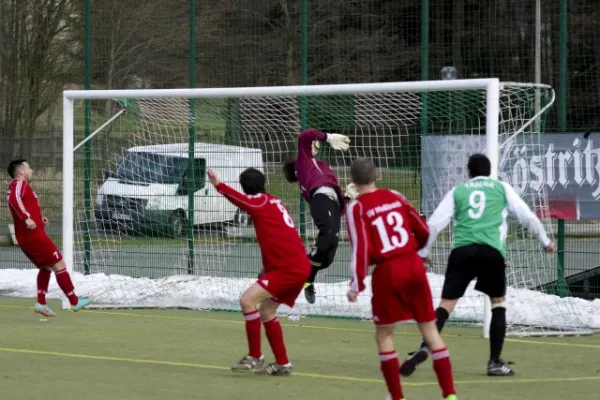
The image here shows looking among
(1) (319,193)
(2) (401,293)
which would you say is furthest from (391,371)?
(1) (319,193)

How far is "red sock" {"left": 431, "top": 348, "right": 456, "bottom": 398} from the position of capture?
7684 mm

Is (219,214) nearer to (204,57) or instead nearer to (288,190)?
(288,190)

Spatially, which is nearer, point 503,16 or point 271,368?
point 271,368

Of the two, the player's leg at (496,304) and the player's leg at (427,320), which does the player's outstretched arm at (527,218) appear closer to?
the player's leg at (496,304)

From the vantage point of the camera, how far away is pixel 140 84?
55.6 feet

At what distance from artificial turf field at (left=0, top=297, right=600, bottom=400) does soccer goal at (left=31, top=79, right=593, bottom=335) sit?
0.94 metres

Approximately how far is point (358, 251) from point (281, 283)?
5.38ft

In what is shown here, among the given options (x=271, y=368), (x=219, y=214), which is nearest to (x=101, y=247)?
(x=219, y=214)

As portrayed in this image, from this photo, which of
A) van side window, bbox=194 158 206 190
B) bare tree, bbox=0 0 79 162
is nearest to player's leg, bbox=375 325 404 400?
van side window, bbox=194 158 206 190

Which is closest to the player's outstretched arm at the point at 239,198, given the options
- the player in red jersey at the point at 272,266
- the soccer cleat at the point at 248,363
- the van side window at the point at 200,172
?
the player in red jersey at the point at 272,266

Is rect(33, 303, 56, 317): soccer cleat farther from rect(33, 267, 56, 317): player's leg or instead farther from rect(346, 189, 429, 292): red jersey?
rect(346, 189, 429, 292): red jersey

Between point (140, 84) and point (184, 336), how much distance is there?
5839mm

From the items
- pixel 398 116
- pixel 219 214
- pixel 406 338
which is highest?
pixel 398 116

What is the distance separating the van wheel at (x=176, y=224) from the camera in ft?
50.0
